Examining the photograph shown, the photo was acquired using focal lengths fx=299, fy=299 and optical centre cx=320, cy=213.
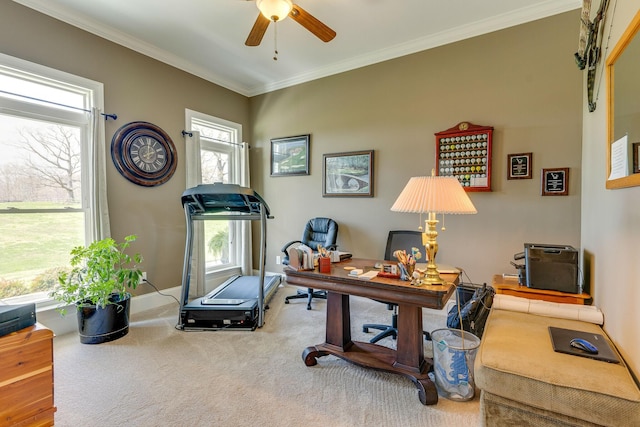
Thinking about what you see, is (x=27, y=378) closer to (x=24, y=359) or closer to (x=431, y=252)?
(x=24, y=359)

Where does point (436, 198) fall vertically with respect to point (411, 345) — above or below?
above

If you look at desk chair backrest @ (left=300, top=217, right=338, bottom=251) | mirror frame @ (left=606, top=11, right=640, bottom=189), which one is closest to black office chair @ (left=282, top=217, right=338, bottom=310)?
desk chair backrest @ (left=300, top=217, right=338, bottom=251)

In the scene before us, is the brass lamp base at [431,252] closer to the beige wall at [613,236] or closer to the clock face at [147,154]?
the beige wall at [613,236]

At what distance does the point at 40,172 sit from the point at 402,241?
349 centimetres

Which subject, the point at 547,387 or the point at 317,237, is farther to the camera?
the point at 317,237

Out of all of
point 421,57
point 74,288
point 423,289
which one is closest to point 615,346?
point 423,289

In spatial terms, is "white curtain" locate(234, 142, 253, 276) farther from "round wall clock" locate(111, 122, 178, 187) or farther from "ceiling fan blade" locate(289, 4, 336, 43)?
"ceiling fan blade" locate(289, 4, 336, 43)

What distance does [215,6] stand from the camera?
2717mm

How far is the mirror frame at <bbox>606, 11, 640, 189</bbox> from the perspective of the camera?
4.47ft

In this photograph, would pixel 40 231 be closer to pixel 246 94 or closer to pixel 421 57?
pixel 246 94

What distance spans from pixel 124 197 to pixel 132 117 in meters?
0.89

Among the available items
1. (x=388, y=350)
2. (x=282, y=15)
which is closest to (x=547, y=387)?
(x=388, y=350)

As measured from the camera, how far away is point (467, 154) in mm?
3088

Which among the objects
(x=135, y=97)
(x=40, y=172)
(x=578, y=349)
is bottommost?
(x=578, y=349)
